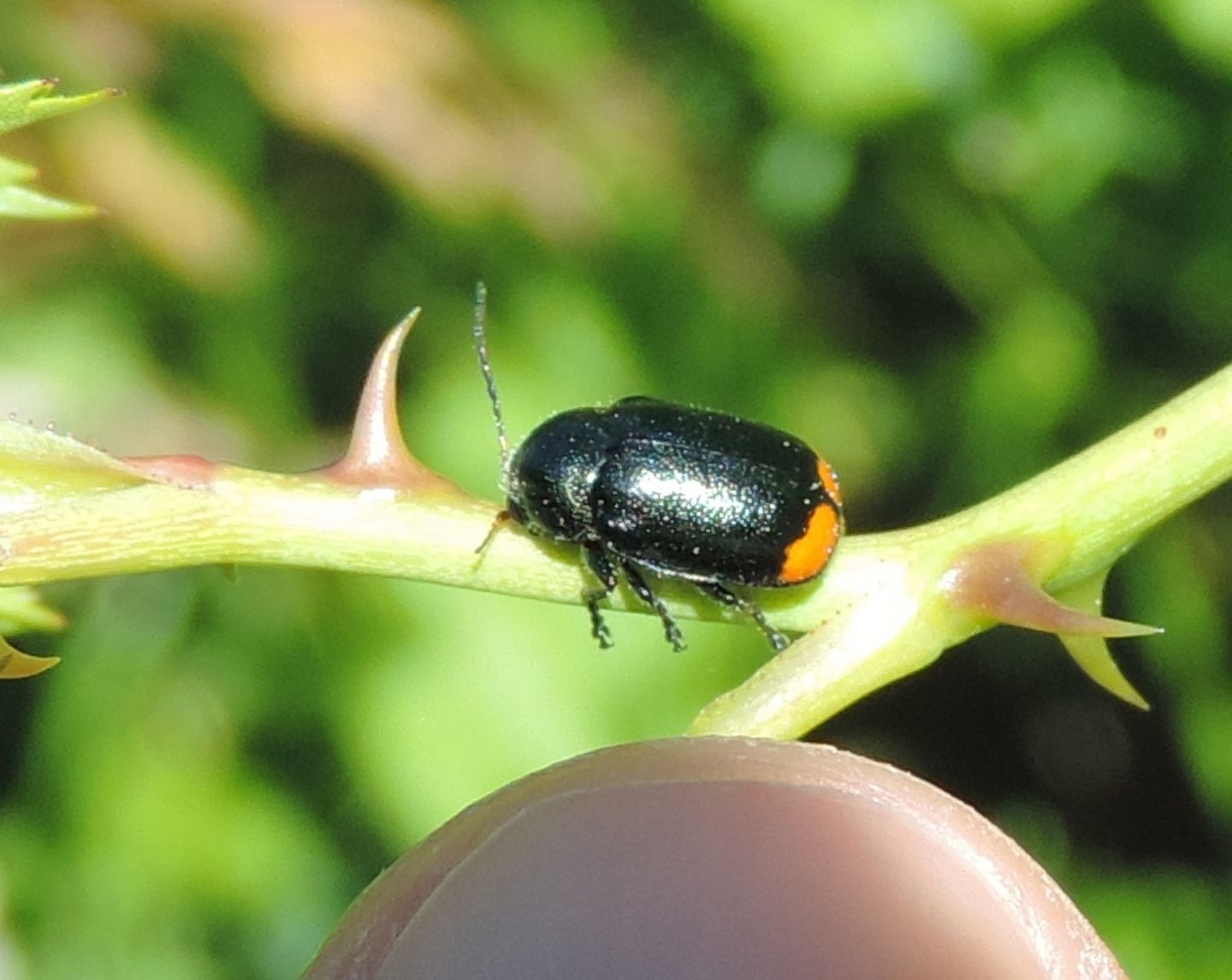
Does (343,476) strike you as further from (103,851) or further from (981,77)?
(981,77)

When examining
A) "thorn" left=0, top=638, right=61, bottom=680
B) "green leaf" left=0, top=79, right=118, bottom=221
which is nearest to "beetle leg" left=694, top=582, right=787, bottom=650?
"thorn" left=0, top=638, right=61, bottom=680

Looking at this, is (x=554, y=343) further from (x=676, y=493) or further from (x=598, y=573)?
(x=598, y=573)

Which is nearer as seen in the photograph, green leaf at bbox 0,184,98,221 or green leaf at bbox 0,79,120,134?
green leaf at bbox 0,79,120,134

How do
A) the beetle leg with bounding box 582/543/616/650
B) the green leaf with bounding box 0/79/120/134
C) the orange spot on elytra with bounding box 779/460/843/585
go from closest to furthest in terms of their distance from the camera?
the green leaf with bounding box 0/79/120/134 → the beetle leg with bounding box 582/543/616/650 → the orange spot on elytra with bounding box 779/460/843/585

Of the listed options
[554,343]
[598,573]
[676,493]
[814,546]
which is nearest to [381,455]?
[598,573]

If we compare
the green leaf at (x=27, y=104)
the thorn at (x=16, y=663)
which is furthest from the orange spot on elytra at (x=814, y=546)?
the green leaf at (x=27, y=104)

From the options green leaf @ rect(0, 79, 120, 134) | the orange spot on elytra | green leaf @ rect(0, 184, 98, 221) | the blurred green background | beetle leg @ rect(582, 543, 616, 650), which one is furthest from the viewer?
the blurred green background

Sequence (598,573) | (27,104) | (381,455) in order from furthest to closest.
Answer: (598,573)
(381,455)
(27,104)

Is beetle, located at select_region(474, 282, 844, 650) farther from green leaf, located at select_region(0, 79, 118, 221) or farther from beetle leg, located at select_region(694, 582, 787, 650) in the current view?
green leaf, located at select_region(0, 79, 118, 221)

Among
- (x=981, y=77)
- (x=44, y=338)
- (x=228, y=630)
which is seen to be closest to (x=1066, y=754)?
(x=981, y=77)
